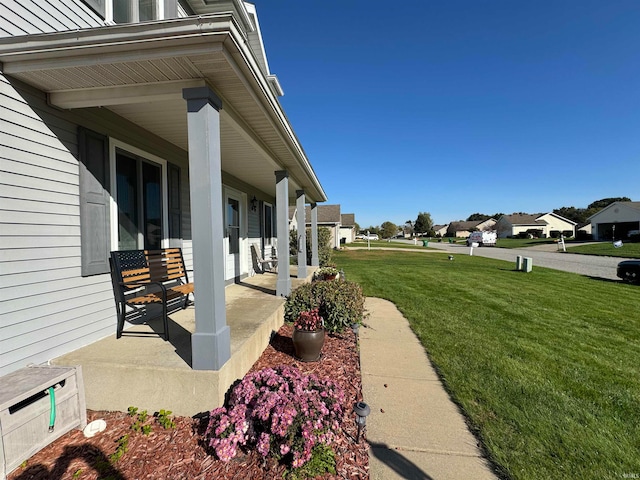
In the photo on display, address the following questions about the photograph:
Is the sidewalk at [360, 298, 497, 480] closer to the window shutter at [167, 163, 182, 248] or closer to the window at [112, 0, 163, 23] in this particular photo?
the window shutter at [167, 163, 182, 248]

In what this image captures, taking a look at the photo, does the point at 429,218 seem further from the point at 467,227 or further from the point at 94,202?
the point at 94,202

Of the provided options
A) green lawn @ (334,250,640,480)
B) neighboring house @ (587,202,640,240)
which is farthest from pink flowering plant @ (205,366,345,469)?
neighboring house @ (587,202,640,240)

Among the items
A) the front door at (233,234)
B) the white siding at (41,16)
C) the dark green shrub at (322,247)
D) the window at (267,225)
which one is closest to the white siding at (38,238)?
the white siding at (41,16)

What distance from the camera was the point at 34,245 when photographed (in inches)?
103

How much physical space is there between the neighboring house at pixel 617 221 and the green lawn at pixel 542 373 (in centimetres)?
4441

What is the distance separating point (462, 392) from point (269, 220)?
870 cm

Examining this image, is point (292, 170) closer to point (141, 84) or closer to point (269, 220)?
point (141, 84)

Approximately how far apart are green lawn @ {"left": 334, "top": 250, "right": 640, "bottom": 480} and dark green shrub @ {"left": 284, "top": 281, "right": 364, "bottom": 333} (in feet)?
4.01

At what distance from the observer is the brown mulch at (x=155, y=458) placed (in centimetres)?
196

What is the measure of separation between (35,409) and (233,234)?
543 centimetres

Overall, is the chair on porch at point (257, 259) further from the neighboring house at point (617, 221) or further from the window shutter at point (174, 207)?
the neighboring house at point (617, 221)

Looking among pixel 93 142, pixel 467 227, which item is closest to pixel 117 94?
pixel 93 142

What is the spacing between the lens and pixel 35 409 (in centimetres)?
213

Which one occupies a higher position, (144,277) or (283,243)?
(283,243)
